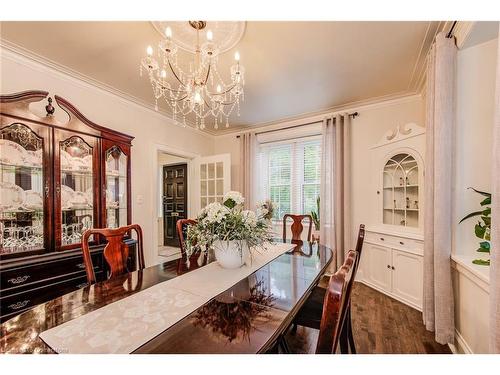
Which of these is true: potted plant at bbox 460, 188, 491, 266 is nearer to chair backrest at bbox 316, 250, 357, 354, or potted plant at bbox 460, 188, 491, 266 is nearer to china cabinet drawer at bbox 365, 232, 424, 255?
china cabinet drawer at bbox 365, 232, 424, 255

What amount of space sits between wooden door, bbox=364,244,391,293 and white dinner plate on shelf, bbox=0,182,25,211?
12.4ft

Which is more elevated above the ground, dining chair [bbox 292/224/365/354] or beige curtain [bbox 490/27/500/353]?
beige curtain [bbox 490/27/500/353]

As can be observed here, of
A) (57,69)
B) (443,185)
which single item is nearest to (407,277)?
(443,185)

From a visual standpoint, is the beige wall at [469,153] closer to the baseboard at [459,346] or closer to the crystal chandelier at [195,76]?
the baseboard at [459,346]

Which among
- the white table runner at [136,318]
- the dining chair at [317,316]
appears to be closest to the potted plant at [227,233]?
the white table runner at [136,318]

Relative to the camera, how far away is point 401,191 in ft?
9.31

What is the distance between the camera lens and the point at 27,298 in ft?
5.57

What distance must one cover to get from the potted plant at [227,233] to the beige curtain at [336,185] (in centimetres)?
213

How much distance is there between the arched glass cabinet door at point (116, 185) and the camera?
249cm

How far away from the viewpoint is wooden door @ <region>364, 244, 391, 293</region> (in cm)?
277

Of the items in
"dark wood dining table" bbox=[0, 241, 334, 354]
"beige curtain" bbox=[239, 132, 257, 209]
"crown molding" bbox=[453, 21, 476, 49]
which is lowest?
"dark wood dining table" bbox=[0, 241, 334, 354]

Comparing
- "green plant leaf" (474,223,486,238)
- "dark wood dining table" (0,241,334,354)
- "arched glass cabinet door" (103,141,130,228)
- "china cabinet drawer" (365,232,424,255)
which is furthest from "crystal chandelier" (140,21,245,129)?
"china cabinet drawer" (365,232,424,255)

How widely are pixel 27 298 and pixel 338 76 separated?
11.5 feet
